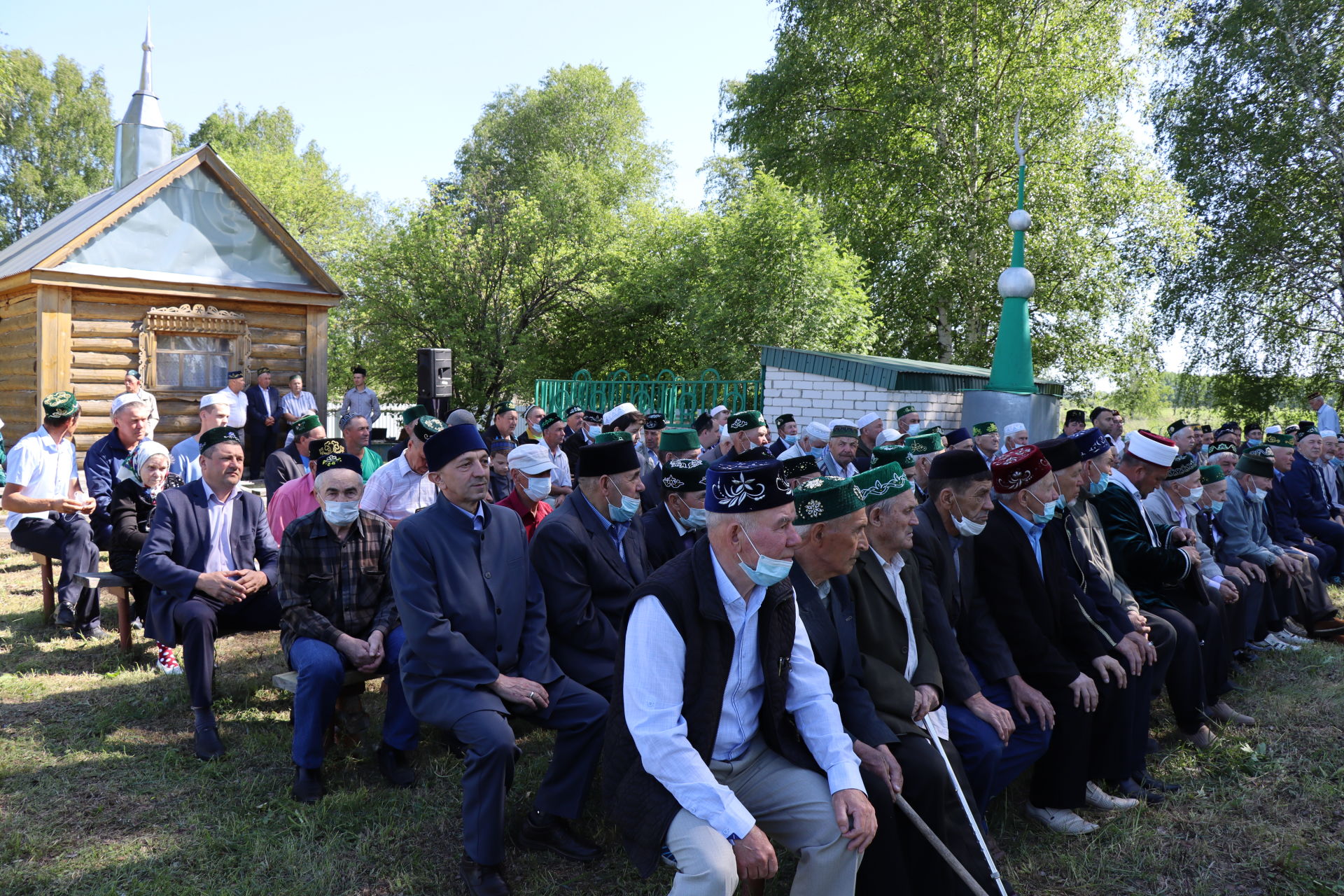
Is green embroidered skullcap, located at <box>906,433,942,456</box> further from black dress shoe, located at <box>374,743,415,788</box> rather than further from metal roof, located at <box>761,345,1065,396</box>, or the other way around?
metal roof, located at <box>761,345,1065,396</box>

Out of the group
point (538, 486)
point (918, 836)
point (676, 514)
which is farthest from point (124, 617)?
→ point (918, 836)

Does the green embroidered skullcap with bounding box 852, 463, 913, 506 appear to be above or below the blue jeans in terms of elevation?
above

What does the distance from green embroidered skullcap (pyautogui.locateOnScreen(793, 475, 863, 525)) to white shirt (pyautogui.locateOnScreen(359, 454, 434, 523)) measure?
3463 mm

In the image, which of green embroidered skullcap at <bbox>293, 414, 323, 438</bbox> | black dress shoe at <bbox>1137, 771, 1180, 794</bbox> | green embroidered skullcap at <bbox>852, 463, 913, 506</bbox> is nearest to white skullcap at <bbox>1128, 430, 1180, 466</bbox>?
black dress shoe at <bbox>1137, 771, 1180, 794</bbox>

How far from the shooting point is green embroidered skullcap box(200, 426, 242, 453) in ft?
16.6

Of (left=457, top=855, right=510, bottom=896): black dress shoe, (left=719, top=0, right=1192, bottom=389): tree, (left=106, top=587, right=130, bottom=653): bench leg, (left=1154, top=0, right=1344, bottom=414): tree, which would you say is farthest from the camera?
(left=719, top=0, right=1192, bottom=389): tree

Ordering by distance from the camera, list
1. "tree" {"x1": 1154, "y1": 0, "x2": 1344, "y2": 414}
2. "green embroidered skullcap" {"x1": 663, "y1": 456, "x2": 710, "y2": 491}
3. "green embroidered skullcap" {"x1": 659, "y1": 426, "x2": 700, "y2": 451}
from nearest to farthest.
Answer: "green embroidered skullcap" {"x1": 663, "y1": 456, "x2": 710, "y2": 491}, "green embroidered skullcap" {"x1": 659, "y1": 426, "x2": 700, "y2": 451}, "tree" {"x1": 1154, "y1": 0, "x2": 1344, "y2": 414}

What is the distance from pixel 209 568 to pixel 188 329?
9851 millimetres

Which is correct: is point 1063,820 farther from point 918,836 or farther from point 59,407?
point 59,407

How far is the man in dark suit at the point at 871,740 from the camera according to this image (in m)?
3.01

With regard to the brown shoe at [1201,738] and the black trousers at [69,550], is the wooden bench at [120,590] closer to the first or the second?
the black trousers at [69,550]

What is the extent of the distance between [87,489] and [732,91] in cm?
2259

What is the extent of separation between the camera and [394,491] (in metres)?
5.91

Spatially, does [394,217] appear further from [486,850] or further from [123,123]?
[486,850]
